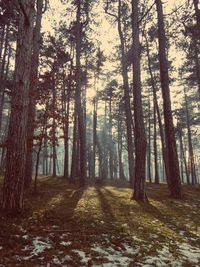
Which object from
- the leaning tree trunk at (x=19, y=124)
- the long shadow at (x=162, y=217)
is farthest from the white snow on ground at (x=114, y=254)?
the leaning tree trunk at (x=19, y=124)

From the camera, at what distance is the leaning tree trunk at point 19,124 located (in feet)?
19.0

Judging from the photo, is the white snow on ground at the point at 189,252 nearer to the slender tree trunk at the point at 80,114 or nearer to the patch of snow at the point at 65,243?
the patch of snow at the point at 65,243

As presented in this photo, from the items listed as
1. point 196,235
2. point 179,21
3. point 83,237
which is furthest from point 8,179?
point 179,21

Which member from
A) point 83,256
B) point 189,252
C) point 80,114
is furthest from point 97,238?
point 80,114

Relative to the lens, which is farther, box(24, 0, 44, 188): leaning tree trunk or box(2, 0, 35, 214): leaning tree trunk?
box(24, 0, 44, 188): leaning tree trunk

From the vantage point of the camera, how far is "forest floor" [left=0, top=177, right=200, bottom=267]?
4.05m

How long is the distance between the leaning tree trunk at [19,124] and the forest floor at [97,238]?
20.2 inches

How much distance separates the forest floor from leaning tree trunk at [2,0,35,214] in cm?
51

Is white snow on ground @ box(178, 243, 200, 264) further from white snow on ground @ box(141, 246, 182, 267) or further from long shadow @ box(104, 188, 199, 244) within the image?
long shadow @ box(104, 188, 199, 244)

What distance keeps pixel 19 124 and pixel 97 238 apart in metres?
3.30

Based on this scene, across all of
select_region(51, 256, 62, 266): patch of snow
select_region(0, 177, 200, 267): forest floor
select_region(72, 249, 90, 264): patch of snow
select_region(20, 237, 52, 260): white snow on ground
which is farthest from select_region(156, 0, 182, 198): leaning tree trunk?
select_region(51, 256, 62, 266): patch of snow

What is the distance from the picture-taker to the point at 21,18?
655 centimetres

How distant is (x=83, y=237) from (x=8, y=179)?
7.51 ft

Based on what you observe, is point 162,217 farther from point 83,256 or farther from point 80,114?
point 80,114
